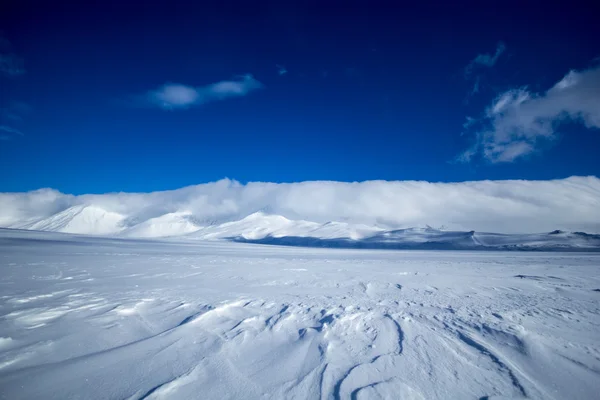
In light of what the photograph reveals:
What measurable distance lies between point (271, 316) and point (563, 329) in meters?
5.49

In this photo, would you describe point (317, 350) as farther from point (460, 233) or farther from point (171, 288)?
point (460, 233)

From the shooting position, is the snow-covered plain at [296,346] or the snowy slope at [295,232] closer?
the snow-covered plain at [296,346]

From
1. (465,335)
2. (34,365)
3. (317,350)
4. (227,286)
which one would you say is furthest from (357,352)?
(227,286)

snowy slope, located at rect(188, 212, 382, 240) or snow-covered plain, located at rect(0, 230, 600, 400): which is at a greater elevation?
snowy slope, located at rect(188, 212, 382, 240)

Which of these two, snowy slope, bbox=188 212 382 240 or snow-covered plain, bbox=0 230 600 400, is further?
snowy slope, bbox=188 212 382 240

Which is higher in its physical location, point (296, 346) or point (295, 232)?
point (295, 232)

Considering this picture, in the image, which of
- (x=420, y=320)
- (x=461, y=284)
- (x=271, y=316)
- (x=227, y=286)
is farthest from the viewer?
(x=461, y=284)

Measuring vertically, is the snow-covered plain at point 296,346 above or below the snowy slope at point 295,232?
below

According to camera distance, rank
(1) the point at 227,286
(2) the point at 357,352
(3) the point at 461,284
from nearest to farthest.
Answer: (2) the point at 357,352 → (1) the point at 227,286 → (3) the point at 461,284

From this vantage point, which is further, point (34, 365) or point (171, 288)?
point (171, 288)

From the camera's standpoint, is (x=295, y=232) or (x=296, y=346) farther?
(x=295, y=232)

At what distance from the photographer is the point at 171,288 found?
8523mm

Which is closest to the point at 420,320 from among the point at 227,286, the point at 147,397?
the point at 147,397

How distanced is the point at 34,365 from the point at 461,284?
37.3 ft
